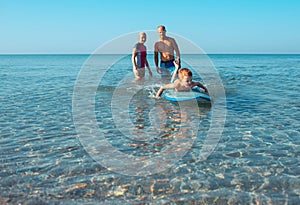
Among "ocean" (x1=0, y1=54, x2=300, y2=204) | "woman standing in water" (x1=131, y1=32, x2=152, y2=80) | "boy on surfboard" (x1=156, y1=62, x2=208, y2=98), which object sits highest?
"woman standing in water" (x1=131, y1=32, x2=152, y2=80)

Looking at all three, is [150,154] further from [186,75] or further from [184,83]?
[184,83]

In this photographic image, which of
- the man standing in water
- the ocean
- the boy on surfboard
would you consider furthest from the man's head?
the ocean

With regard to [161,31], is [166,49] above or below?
below

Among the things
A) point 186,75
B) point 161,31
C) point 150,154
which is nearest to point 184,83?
point 186,75

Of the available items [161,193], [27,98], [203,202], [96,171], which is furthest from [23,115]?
[203,202]

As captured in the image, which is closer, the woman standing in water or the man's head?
the man's head

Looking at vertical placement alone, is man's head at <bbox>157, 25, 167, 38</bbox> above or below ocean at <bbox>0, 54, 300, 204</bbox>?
above

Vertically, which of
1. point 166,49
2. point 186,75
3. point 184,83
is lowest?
point 184,83

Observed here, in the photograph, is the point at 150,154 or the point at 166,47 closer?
the point at 150,154

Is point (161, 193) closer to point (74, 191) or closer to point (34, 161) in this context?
point (74, 191)

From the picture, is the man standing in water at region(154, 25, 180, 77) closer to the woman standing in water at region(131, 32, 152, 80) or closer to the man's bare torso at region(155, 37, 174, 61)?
the man's bare torso at region(155, 37, 174, 61)

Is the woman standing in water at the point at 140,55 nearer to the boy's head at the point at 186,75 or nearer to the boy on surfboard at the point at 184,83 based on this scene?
the boy on surfboard at the point at 184,83

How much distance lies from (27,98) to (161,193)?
10.0 meters

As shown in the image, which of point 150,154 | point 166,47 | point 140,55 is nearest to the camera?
point 150,154
